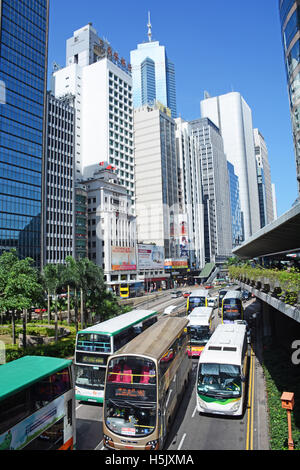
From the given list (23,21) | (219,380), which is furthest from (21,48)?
(219,380)

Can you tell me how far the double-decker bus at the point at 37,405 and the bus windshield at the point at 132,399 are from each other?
1.38 meters

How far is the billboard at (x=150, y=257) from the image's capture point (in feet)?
290

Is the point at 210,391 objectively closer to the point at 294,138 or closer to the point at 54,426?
the point at 54,426

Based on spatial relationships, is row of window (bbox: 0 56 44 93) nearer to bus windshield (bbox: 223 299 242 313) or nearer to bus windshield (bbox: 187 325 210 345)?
bus windshield (bbox: 223 299 242 313)

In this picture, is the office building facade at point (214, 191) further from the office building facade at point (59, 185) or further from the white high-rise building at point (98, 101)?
the office building facade at point (59, 185)

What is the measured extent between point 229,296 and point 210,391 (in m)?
19.9

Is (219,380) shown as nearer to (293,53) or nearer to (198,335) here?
(198,335)

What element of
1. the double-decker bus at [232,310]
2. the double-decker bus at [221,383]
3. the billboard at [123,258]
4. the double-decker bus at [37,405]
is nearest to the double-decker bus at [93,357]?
the double-decker bus at [37,405]

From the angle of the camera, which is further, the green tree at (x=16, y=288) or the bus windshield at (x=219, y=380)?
the green tree at (x=16, y=288)

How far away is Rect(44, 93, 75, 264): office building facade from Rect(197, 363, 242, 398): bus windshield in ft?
201

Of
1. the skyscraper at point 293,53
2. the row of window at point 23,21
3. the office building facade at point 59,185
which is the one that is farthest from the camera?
the office building facade at point 59,185

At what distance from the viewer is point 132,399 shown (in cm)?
1113

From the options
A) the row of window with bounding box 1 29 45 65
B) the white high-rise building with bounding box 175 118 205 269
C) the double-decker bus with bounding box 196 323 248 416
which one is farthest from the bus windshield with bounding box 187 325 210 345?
the white high-rise building with bounding box 175 118 205 269
